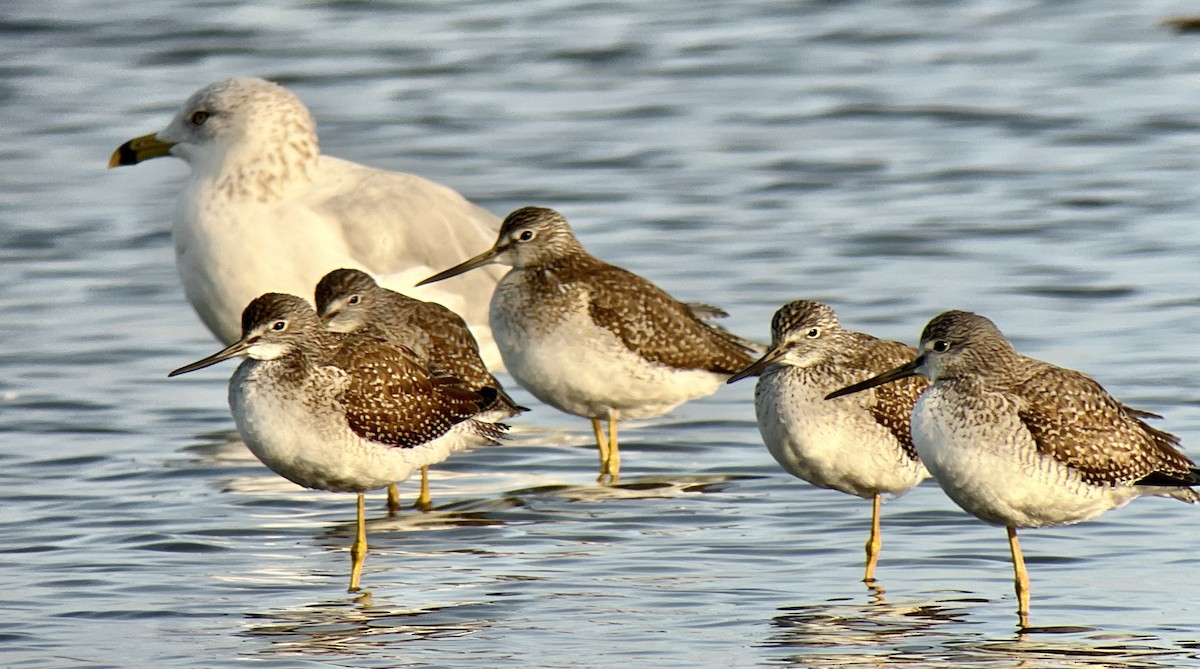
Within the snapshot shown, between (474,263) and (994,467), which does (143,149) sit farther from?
(994,467)

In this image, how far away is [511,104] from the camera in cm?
2267

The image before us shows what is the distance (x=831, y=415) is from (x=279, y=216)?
16.2 feet

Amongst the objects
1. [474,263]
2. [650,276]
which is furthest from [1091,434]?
[650,276]

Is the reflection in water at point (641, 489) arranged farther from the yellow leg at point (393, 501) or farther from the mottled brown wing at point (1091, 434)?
the mottled brown wing at point (1091, 434)

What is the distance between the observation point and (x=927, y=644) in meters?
9.17

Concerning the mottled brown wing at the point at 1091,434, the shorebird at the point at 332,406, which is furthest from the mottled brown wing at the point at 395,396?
the mottled brown wing at the point at 1091,434

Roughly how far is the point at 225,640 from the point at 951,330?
3118 mm

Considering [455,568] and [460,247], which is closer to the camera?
[455,568]

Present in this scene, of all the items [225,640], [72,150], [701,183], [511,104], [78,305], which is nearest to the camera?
[225,640]

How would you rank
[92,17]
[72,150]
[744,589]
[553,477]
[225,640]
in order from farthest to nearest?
[92,17]
[72,150]
[553,477]
[744,589]
[225,640]

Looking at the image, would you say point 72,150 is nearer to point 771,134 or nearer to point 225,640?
point 771,134

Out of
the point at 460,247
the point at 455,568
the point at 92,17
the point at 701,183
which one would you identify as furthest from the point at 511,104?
the point at 455,568

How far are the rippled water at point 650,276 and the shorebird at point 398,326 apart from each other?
→ 62cm

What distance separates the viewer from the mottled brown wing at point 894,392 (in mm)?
10414
